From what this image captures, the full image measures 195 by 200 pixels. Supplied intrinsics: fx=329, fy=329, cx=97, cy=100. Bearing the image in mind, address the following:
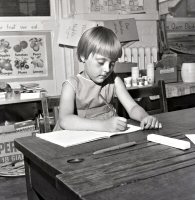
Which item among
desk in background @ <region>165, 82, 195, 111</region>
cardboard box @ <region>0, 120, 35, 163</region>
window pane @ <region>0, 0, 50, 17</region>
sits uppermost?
window pane @ <region>0, 0, 50, 17</region>

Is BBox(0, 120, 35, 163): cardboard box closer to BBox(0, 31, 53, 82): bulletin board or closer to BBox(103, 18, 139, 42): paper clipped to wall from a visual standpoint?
BBox(0, 31, 53, 82): bulletin board

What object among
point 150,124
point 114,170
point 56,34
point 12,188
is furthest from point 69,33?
point 114,170

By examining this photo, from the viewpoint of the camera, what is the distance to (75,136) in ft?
3.75

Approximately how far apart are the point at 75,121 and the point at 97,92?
16.0 inches

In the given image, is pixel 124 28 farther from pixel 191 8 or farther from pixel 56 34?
pixel 191 8

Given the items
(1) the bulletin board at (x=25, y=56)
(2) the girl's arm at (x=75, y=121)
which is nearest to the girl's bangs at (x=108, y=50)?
(2) the girl's arm at (x=75, y=121)

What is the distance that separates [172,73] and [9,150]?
170cm

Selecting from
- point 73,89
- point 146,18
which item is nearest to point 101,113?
point 73,89

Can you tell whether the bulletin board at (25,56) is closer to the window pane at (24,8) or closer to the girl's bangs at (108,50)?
the window pane at (24,8)

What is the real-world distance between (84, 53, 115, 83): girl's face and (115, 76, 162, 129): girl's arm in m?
0.18

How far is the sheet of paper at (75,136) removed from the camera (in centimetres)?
106

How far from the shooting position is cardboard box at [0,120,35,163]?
2.54m

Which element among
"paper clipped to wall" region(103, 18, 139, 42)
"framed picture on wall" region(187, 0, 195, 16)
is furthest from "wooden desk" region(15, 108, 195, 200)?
"framed picture on wall" region(187, 0, 195, 16)

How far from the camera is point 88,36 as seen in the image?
1505 millimetres
